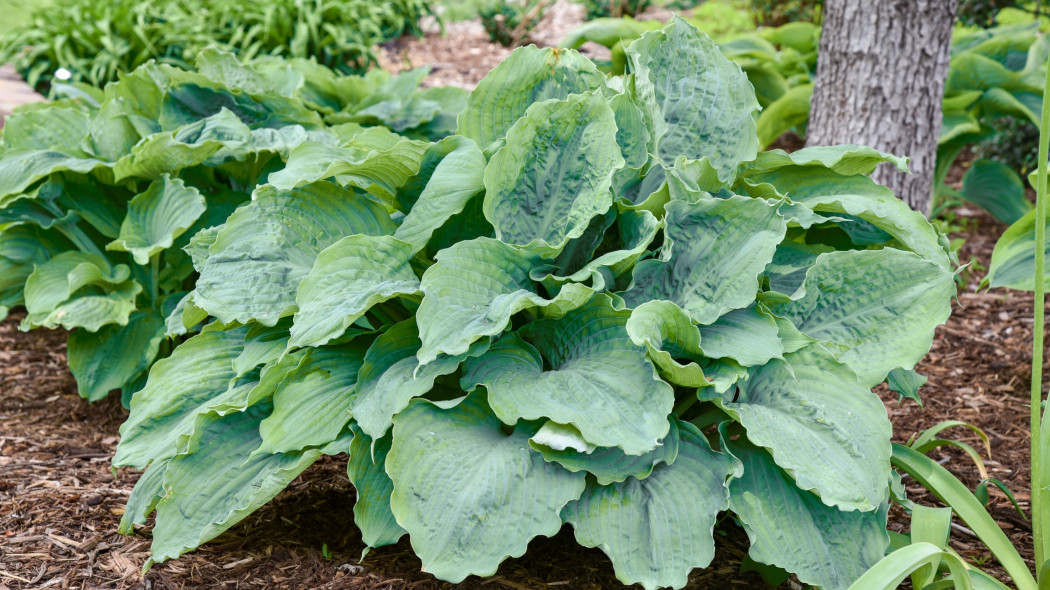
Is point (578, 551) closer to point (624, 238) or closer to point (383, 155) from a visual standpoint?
point (624, 238)

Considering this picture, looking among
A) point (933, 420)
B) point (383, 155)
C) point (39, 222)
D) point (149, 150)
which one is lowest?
point (933, 420)

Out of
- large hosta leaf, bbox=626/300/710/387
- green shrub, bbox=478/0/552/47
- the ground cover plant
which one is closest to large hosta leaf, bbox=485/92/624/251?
large hosta leaf, bbox=626/300/710/387

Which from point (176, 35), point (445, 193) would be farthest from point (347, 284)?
point (176, 35)

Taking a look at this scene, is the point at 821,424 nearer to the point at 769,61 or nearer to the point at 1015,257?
the point at 1015,257

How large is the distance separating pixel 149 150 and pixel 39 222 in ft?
2.25

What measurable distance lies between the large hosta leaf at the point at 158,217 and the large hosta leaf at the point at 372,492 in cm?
122

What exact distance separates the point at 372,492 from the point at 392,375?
277 mm

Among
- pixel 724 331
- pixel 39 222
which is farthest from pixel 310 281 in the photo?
pixel 39 222

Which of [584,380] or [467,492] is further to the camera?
[584,380]

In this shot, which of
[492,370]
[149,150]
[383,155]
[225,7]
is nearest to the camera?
[492,370]

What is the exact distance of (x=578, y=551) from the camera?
84.8 inches

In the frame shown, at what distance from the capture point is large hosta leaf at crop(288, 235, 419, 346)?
183 cm

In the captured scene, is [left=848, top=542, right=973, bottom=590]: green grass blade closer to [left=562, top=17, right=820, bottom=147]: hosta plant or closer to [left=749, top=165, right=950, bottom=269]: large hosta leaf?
[left=749, top=165, right=950, bottom=269]: large hosta leaf

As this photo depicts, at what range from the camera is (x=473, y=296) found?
A: 6.20ft
